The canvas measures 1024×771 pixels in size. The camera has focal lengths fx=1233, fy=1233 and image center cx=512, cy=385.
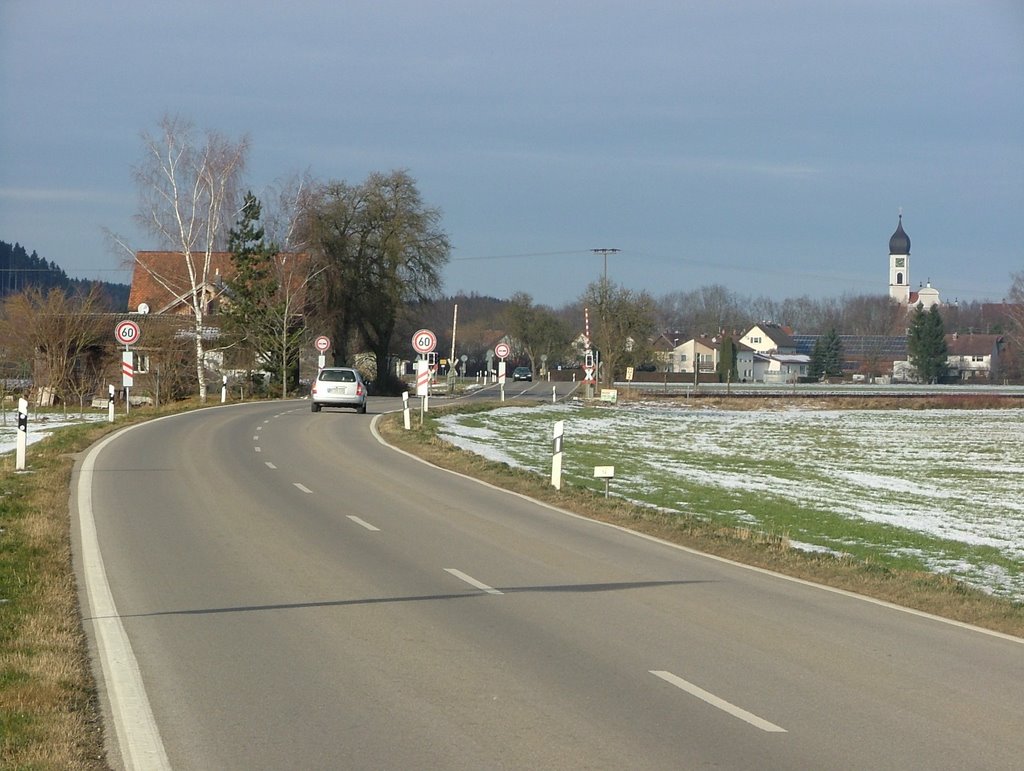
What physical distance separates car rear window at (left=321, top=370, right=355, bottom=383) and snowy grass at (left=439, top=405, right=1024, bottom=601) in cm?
380

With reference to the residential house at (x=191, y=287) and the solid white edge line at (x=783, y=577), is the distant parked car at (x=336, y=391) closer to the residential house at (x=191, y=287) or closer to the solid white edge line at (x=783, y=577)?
the residential house at (x=191, y=287)

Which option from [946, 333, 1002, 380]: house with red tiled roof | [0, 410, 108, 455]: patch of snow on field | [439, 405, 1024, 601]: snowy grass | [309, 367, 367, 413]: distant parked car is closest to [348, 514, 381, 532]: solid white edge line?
[439, 405, 1024, 601]: snowy grass

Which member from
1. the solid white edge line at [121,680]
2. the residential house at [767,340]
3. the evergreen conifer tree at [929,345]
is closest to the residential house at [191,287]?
the solid white edge line at [121,680]

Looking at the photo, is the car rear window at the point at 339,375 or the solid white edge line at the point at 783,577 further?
the car rear window at the point at 339,375

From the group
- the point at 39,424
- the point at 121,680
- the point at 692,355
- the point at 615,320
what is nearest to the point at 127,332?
the point at 39,424

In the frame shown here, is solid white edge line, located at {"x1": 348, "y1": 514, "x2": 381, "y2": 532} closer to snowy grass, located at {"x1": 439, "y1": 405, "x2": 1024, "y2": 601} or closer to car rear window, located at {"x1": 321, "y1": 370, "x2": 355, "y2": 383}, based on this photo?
snowy grass, located at {"x1": 439, "y1": 405, "x2": 1024, "y2": 601}

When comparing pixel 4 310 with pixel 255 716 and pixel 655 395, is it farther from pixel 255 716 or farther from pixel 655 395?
pixel 255 716

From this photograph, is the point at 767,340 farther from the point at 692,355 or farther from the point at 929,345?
the point at 929,345

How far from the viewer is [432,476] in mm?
23375

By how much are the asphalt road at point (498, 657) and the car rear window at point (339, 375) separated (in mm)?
27178

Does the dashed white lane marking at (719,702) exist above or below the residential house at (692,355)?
below

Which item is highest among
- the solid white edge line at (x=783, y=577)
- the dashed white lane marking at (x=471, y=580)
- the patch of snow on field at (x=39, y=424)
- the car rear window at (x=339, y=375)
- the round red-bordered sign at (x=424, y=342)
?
the round red-bordered sign at (x=424, y=342)

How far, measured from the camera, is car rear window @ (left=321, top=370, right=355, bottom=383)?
143ft

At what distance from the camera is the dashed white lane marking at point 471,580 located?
11461 mm
